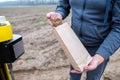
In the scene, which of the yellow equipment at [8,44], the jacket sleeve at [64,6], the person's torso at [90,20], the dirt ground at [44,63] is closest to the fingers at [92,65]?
the person's torso at [90,20]

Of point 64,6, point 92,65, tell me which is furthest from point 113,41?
point 64,6

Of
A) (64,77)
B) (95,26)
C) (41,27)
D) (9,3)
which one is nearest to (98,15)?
(95,26)

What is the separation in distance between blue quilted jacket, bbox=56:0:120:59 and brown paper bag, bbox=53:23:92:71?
0.09 m

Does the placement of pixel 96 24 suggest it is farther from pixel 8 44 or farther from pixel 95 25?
pixel 8 44

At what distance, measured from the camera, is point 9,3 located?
914 centimetres

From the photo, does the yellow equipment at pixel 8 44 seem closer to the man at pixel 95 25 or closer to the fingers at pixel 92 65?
the man at pixel 95 25

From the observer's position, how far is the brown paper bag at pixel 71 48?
118 cm

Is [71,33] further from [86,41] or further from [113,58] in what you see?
[113,58]

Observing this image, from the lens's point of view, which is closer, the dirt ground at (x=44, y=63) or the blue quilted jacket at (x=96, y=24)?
the blue quilted jacket at (x=96, y=24)

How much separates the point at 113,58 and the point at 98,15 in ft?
6.17

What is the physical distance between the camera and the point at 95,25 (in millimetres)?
1360

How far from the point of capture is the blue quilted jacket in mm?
1220

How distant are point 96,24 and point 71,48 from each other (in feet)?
0.80

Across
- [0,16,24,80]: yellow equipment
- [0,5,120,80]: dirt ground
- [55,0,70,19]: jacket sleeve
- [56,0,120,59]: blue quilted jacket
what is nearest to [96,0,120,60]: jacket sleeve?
[56,0,120,59]: blue quilted jacket
